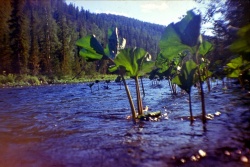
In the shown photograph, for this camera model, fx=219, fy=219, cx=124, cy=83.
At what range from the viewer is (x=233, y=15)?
10789mm

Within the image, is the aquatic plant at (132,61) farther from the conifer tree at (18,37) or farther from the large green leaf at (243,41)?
the conifer tree at (18,37)

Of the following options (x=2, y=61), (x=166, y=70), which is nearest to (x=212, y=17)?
(x=166, y=70)

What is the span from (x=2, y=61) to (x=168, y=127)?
152 feet

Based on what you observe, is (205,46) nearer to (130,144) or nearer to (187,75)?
(187,75)

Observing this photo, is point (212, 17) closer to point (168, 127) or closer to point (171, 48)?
point (171, 48)

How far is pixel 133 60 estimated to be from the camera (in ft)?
15.8

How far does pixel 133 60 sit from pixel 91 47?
1.03 m

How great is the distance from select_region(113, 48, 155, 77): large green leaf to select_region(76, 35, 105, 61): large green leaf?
55 cm

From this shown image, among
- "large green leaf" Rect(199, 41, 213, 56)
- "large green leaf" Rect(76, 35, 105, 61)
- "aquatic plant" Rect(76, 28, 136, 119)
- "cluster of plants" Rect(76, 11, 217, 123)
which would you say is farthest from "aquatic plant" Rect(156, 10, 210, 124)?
"large green leaf" Rect(76, 35, 105, 61)

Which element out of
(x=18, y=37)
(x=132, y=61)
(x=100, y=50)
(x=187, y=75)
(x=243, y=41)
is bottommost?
(x=187, y=75)

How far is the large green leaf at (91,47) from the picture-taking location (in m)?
4.96

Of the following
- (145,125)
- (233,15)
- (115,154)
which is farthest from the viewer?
(233,15)

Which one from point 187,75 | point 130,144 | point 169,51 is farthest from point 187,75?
point 130,144

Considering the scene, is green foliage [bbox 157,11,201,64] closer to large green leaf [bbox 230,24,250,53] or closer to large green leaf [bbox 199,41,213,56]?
large green leaf [bbox 230,24,250,53]
